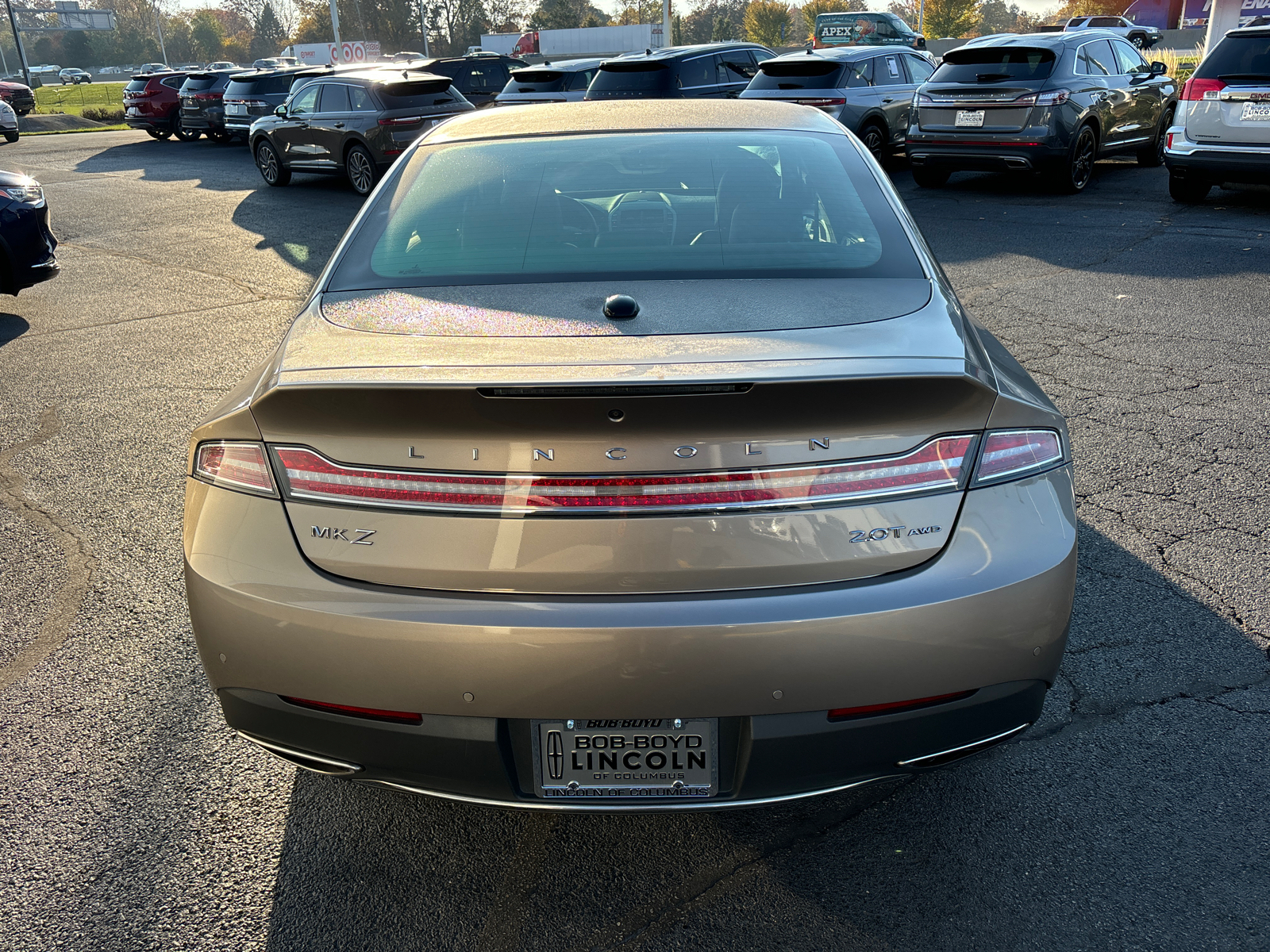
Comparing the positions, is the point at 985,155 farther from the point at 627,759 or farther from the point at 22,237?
the point at 627,759

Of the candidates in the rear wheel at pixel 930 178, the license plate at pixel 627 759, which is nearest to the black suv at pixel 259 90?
the rear wheel at pixel 930 178

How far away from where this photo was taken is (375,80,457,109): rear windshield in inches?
547

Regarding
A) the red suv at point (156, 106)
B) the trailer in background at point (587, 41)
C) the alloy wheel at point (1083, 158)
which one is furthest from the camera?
the trailer in background at point (587, 41)

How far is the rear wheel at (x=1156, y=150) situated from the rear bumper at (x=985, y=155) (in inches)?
130

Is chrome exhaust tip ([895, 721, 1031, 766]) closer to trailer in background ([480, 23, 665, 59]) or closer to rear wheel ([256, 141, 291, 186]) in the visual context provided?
rear wheel ([256, 141, 291, 186])

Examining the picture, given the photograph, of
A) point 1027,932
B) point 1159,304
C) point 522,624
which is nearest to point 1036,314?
point 1159,304

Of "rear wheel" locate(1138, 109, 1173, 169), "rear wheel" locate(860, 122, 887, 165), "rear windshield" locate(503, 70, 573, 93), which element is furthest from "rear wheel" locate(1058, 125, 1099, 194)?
"rear windshield" locate(503, 70, 573, 93)

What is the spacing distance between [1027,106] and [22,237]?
32.7 ft

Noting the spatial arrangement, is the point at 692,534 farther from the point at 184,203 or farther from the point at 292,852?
the point at 184,203

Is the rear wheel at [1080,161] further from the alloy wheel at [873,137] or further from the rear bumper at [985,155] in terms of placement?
the alloy wheel at [873,137]

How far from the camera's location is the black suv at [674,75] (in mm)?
14391

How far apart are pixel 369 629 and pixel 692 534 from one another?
2.09 feet

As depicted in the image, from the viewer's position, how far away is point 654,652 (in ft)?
6.11

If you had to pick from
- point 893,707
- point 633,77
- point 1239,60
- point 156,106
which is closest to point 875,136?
point 633,77
